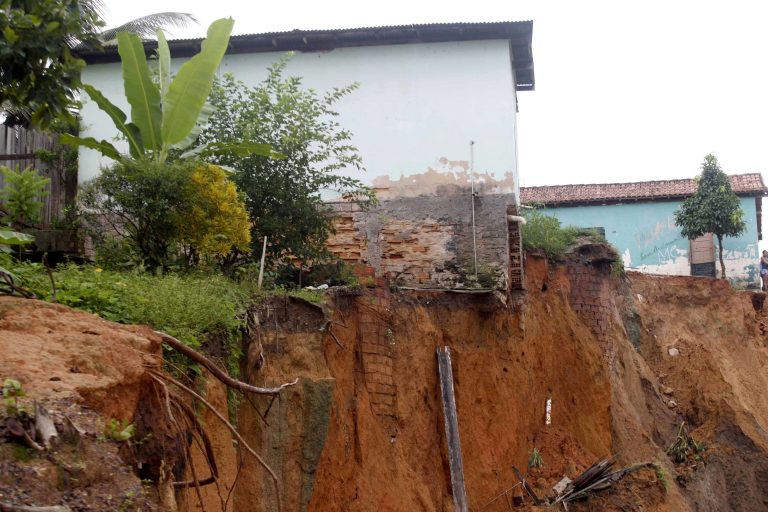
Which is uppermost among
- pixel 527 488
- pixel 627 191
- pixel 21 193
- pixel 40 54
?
pixel 627 191

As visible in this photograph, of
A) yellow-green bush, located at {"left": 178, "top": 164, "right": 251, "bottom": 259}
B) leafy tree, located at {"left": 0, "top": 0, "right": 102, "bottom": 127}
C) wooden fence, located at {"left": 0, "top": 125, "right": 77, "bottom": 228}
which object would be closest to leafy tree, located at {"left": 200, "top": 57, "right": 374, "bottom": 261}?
yellow-green bush, located at {"left": 178, "top": 164, "right": 251, "bottom": 259}

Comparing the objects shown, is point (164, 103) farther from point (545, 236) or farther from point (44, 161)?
point (545, 236)

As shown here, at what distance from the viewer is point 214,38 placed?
14.3 meters

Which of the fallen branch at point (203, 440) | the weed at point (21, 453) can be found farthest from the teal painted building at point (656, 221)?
the weed at point (21, 453)

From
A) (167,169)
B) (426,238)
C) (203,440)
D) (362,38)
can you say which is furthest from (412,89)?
(203,440)

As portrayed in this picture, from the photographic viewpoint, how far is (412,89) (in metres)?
18.4

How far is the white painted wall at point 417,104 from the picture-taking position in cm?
1805

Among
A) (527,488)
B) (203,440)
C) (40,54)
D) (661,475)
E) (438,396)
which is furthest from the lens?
(661,475)

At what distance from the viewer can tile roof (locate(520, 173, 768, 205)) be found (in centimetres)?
3153

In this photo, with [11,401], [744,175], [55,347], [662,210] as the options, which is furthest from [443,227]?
[744,175]

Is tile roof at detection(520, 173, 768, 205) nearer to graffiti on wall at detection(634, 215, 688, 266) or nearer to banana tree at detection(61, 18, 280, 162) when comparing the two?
graffiti on wall at detection(634, 215, 688, 266)

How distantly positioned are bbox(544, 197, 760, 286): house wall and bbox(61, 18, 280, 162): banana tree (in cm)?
1869

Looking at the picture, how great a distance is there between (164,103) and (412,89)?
6047 mm

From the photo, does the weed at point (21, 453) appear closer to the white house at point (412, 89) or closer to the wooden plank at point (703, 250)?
the white house at point (412, 89)
